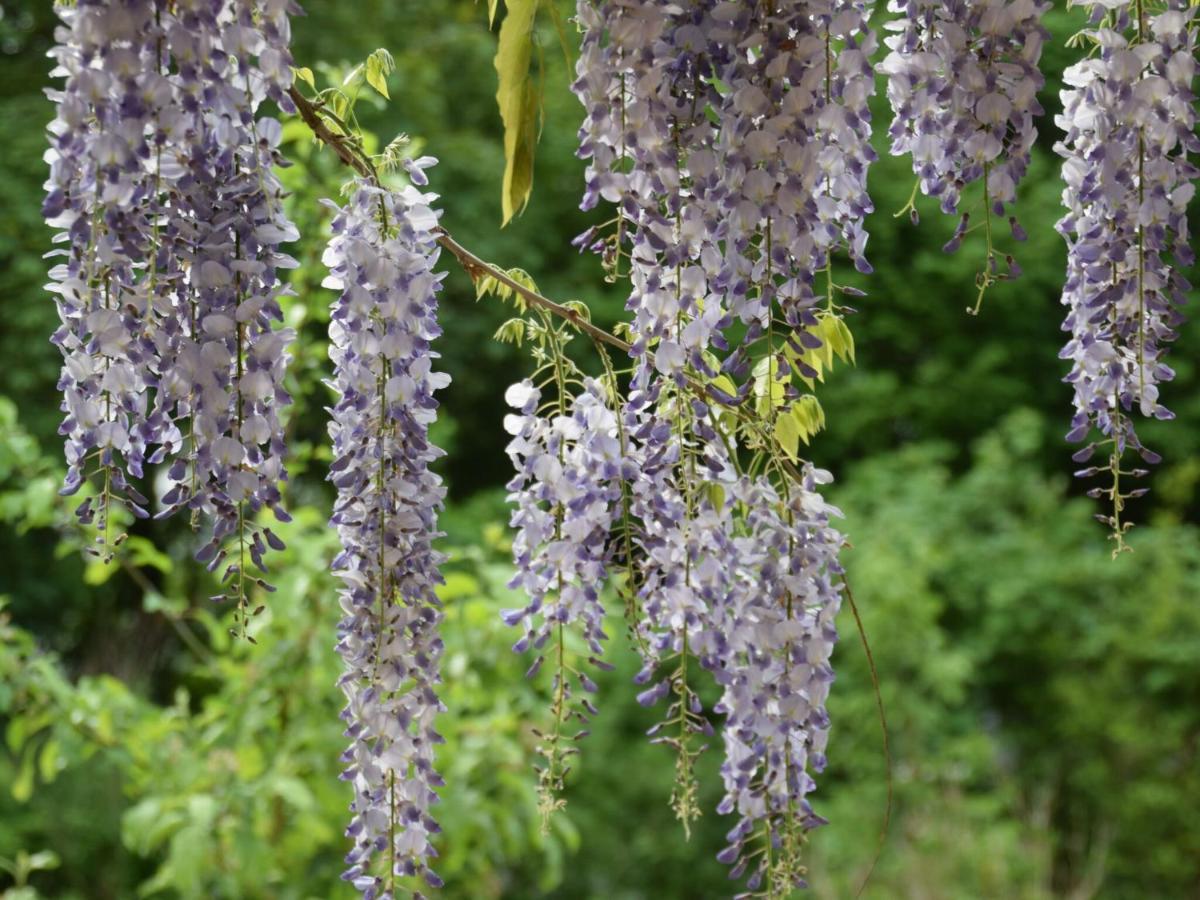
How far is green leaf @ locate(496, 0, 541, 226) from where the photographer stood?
1.03m

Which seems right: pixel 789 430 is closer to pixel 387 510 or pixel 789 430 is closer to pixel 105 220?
pixel 387 510

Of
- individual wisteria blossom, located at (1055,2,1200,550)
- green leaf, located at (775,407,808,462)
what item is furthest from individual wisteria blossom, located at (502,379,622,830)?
individual wisteria blossom, located at (1055,2,1200,550)

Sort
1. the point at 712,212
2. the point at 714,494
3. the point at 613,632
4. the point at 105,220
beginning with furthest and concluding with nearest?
the point at 613,632 < the point at 714,494 < the point at 712,212 < the point at 105,220

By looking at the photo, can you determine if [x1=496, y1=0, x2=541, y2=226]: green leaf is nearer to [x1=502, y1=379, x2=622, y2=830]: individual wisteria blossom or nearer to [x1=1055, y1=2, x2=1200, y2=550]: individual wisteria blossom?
[x1=502, y1=379, x2=622, y2=830]: individual wisteria blossom

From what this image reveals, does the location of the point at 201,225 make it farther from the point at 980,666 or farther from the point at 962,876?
the point at 980,666

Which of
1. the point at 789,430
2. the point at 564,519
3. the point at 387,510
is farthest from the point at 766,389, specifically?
the point at 387,510

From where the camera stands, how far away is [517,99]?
1.04m

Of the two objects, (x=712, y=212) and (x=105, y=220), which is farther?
(x=712, y=212)

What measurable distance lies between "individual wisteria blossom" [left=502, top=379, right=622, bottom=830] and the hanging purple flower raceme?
0.28 metres

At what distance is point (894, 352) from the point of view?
5758 mm

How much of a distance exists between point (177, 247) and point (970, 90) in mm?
535

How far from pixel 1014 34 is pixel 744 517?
1.32 feet

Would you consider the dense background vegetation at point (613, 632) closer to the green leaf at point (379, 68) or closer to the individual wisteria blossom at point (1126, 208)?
the green leaf at point (379, 68)

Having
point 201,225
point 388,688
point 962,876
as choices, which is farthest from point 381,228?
point 962,876
